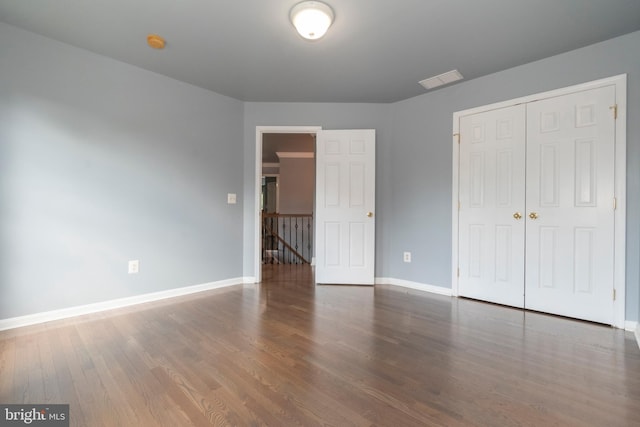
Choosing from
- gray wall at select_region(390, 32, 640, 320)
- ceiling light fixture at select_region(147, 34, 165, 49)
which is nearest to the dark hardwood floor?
gray wall at select_region(390, 32, 640, 320)

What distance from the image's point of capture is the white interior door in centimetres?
385

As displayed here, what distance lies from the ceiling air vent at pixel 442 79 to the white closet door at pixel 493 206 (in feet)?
1.49

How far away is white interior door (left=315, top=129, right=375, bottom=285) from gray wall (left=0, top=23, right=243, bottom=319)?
1291 millimetres

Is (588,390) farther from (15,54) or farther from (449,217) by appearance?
(15,54)

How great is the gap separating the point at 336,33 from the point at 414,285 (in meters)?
2.96

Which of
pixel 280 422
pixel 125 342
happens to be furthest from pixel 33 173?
pixel 280 422

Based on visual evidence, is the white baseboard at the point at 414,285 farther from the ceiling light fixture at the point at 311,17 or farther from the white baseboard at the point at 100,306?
the ceiling light fixture at the point at 311,17

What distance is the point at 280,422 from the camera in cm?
131

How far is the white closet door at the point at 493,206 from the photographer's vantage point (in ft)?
9.74

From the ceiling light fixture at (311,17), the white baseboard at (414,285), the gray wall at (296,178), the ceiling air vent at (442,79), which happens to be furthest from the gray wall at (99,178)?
the gray wall at (296,178)

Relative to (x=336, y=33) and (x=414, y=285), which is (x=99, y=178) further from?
(x=414, y=285)

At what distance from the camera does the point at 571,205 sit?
2666mm

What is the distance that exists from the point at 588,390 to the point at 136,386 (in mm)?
2433

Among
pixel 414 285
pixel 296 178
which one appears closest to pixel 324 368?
pixel 414 285
